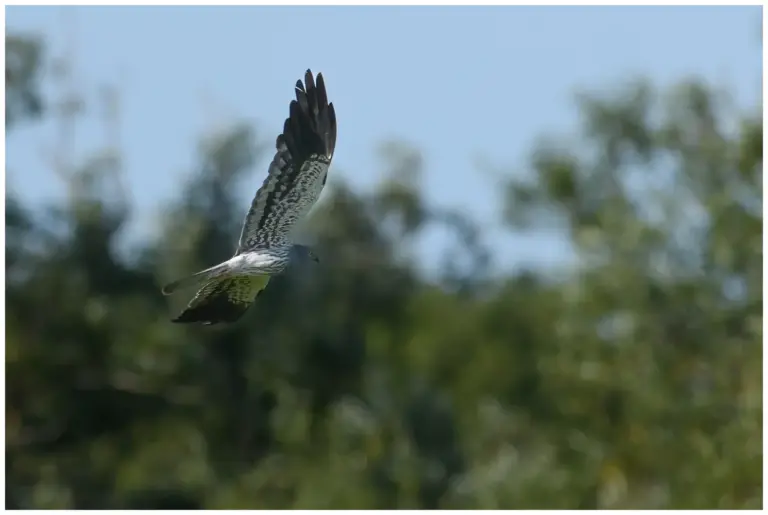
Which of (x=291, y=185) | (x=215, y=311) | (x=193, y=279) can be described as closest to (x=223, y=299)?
(x=215, y=311)

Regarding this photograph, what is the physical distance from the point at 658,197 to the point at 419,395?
5.04m

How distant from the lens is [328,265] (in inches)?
1055

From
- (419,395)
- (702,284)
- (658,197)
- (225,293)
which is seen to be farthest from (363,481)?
(225,293)

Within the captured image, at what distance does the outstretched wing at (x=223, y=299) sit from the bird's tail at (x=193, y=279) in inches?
11.9

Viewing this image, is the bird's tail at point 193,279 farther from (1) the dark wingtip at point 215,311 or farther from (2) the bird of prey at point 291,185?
(1) the dark wingtip at point 215,311

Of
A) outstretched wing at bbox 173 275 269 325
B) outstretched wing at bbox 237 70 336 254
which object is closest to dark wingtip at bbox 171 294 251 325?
outstretched wing at bbox 173 275 269 325

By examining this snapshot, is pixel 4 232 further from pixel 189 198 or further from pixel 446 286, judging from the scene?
pixel 446 286

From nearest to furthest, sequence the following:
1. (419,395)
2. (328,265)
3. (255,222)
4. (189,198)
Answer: (255,222) < (419,395) < (189,198) < (328,265)

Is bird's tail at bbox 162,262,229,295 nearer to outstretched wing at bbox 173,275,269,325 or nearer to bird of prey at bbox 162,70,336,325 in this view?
bird of prey at bbox 162,70,336,325

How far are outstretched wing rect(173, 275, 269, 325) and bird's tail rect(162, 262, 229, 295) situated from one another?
30 cm

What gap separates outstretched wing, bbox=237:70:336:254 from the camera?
311 inches

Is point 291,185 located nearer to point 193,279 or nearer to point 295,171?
point 295,171

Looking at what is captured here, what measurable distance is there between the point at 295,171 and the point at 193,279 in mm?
921

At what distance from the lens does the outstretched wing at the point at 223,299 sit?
8008 mm
